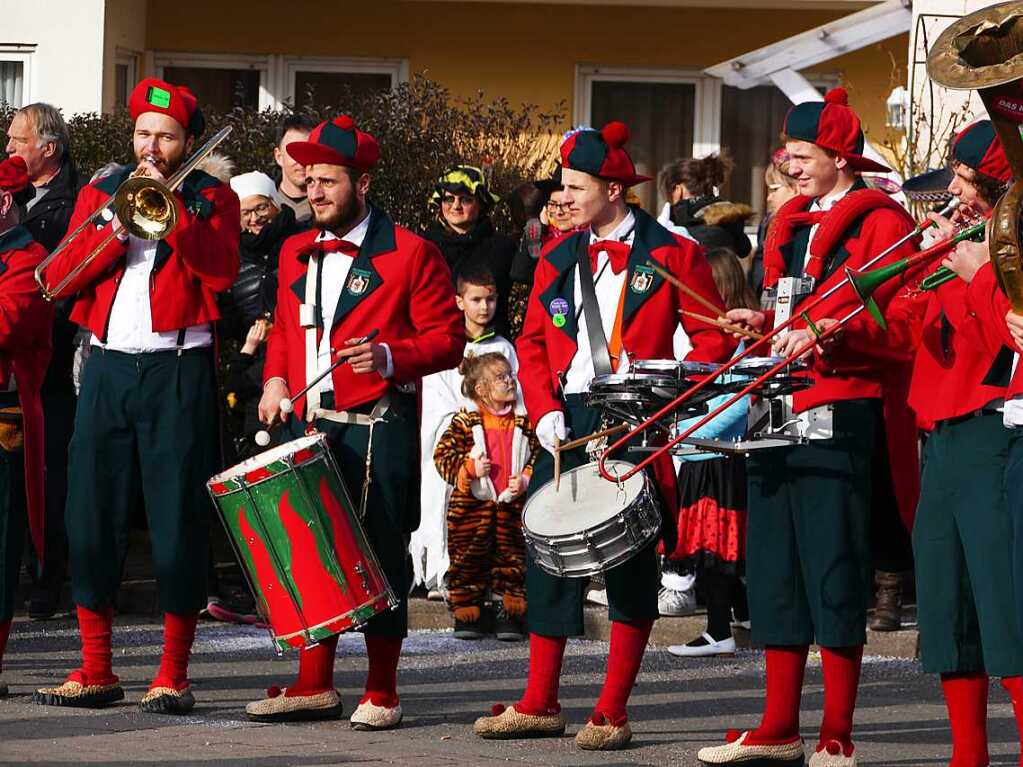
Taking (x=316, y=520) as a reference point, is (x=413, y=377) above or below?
above

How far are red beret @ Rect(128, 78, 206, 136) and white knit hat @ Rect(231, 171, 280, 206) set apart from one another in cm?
299

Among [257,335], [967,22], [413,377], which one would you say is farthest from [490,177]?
[967,22]

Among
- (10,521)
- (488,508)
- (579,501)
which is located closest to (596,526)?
(579,501)

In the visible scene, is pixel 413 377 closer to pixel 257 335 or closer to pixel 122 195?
pixel 122 195

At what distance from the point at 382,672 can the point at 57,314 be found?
145 inches

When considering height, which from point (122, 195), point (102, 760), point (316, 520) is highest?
point (122, 195)

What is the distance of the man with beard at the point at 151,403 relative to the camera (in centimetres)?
842

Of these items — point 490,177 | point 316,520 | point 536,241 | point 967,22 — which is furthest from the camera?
point 490,177

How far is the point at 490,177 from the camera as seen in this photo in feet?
46.5

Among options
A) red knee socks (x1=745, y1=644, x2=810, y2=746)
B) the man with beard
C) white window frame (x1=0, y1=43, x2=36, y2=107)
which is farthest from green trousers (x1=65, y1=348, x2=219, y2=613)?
white window frame (x1=0, y1=43, x2=36, y2=107)

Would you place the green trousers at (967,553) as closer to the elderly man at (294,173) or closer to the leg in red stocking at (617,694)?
the leg in red stocking at (617,694)

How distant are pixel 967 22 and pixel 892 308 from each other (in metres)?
1.65

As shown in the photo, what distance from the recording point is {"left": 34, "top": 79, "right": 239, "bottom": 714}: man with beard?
8422mm

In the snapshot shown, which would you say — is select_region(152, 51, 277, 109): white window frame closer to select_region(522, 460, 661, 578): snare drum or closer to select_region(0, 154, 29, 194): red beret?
select_region(0, 154, 29, 194): red beret
